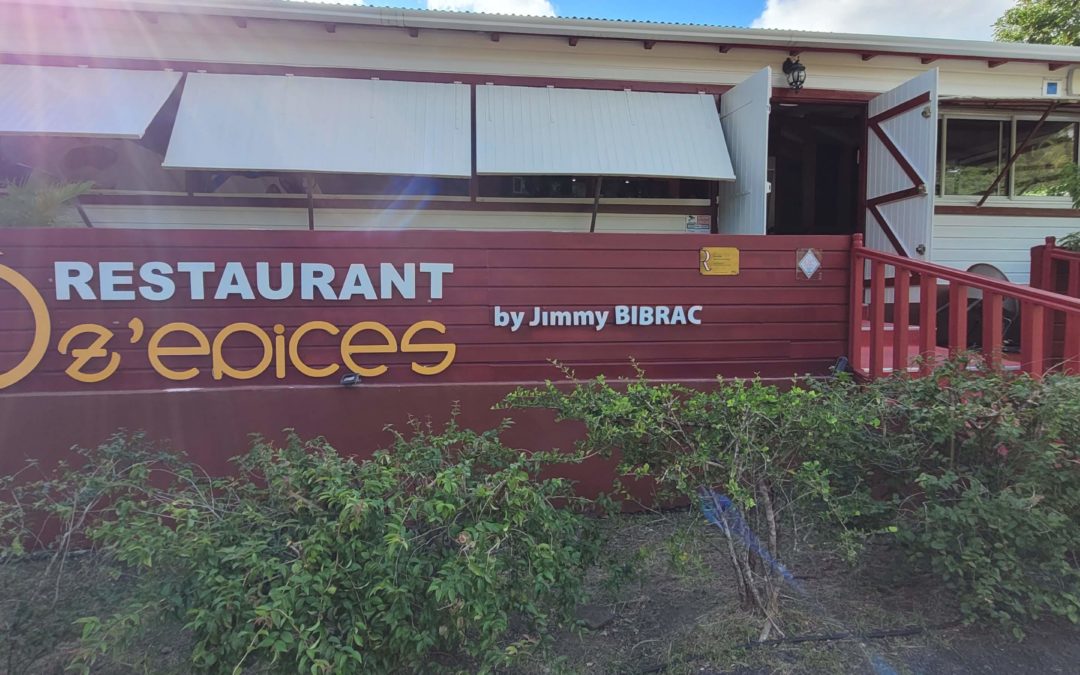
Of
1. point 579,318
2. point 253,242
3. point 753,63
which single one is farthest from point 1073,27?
point 253,242

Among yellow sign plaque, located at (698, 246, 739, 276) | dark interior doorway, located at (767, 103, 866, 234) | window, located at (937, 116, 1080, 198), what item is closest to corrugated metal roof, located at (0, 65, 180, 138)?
yellow sign plaque, located at (698, 246, 739, 276)

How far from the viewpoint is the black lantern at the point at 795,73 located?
6.11 m

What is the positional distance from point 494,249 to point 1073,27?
19.1 meters

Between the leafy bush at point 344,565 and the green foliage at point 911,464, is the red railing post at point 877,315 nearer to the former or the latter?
the green foliage at point 911,464

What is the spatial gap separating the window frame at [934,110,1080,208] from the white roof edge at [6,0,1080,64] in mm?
763

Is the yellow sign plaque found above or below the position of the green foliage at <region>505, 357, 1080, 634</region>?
above

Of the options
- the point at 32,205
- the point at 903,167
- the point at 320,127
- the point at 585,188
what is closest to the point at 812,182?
the point at 903,167

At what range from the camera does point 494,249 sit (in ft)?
13.1

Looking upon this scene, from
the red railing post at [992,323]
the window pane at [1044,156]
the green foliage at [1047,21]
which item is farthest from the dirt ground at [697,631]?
the green foliage at [1047,21]

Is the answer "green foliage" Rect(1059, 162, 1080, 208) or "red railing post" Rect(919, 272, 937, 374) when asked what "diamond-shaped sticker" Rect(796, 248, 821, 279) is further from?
"green foliage" Rect(1059, 162, 1080, 208)

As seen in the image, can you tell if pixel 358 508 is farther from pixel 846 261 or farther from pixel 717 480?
pixel 846 261

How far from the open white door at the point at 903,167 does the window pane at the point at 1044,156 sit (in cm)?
241

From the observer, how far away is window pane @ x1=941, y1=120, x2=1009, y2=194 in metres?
7.17

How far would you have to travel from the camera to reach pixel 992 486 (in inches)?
107
